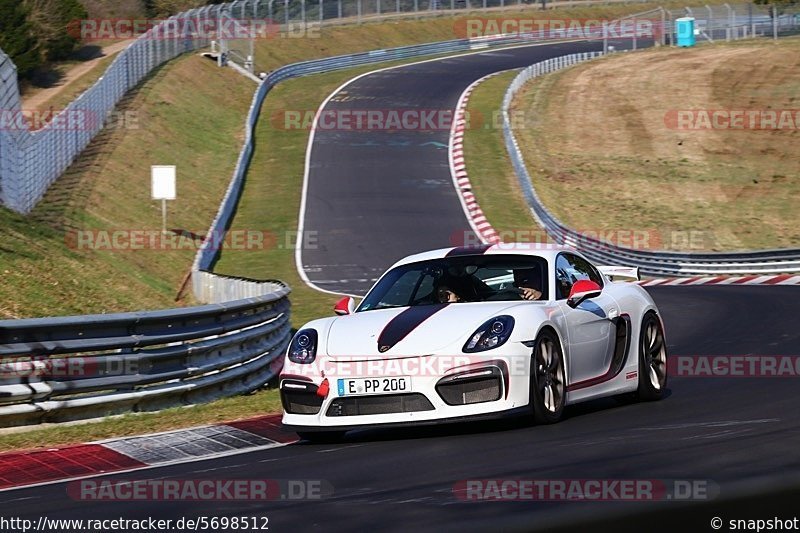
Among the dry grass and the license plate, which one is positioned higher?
the license plate

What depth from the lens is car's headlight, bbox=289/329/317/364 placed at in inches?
348

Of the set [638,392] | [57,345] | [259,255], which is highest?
[57,345]

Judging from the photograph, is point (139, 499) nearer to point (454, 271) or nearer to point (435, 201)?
point (454, 271)

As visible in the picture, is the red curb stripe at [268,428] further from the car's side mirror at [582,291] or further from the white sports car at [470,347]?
the car's side mirror at [582,291]

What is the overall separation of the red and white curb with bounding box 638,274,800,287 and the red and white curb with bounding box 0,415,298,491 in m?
19.2

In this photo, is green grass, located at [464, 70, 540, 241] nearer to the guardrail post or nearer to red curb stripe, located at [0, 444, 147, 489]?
the guardrail post

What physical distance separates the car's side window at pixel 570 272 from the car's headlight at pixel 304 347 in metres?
1.87

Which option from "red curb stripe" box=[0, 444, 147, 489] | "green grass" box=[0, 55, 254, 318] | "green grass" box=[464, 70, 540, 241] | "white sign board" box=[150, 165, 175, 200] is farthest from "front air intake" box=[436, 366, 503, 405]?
"green grass" box=[464, 70, 540, 241]

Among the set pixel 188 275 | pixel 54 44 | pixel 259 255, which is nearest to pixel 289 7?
pixel 54 44

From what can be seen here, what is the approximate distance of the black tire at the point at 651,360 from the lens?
10267 millimetres

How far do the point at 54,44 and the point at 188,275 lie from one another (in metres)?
28.7

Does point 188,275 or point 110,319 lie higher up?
point 110,319

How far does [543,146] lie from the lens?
4503 cm

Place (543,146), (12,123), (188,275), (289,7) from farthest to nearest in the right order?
(289,7)
(543,146)
(188,275)
(12,123)
